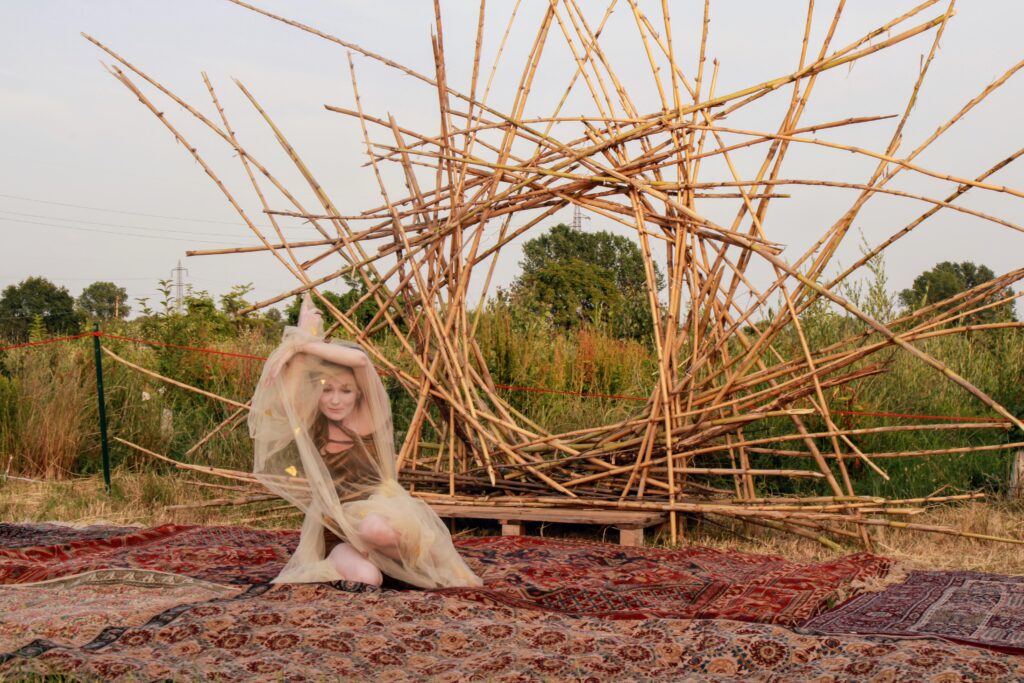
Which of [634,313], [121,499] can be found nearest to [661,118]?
[121,499]

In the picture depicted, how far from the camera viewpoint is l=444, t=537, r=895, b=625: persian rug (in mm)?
3727

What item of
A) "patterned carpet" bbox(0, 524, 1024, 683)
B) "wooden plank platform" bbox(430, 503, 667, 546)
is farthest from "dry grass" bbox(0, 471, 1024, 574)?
"patterned carpet" bbox(0, 524, 1024, 683)

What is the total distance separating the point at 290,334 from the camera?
403 cm

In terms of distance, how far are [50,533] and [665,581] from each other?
3.20 metres

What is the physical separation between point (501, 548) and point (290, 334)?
152 centimetres

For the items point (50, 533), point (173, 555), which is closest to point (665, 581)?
point (173, 555)

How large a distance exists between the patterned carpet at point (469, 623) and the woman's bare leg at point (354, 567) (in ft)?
0.22

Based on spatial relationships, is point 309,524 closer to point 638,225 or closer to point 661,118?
point 638,225

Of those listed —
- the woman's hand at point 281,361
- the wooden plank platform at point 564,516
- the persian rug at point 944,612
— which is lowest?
the persian rug at point 944,612

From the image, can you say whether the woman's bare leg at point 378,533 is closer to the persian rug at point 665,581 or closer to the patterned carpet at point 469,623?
the patterned carpet at point 469,623

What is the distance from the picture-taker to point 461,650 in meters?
3.19

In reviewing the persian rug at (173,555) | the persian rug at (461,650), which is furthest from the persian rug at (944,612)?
the persian rug at (173,555)

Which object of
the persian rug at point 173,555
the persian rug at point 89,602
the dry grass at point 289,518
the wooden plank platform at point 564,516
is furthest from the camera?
the wooden plank platform at point 564,516

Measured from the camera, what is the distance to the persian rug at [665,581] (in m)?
3.73
